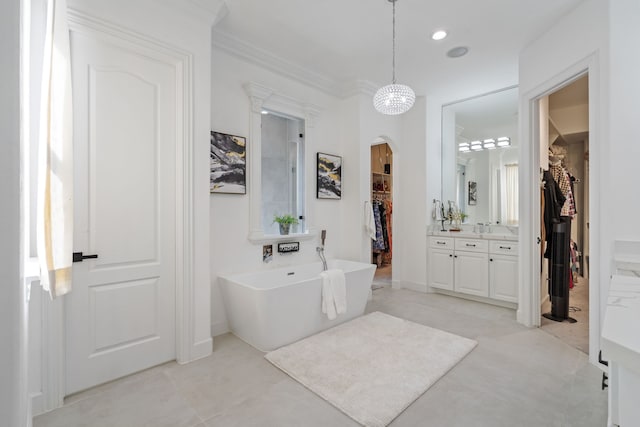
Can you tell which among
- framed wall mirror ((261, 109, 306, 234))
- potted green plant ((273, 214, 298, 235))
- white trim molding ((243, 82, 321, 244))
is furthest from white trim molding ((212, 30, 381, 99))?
potted green plant ((273, 214, 298, 235))

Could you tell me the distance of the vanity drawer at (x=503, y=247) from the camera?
356 centimetres

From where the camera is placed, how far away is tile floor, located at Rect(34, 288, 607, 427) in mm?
1689

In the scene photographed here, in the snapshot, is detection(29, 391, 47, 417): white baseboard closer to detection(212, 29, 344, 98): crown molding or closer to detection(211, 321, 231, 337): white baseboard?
detection(211, 321, 231, 337): white baseboard

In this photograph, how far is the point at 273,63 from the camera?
3332 millimetres

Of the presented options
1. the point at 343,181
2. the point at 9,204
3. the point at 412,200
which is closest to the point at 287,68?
the point at 343,181

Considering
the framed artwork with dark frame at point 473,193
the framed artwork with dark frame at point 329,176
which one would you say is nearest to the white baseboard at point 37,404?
the framed artwork with dark frame at point 329,176

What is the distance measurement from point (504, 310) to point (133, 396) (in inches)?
148

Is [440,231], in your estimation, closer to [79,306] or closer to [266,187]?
[266,187]

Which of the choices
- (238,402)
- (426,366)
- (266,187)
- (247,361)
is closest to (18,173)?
(238,402)

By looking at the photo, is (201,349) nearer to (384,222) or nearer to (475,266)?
(475,266)

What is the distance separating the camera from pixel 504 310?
358 cm

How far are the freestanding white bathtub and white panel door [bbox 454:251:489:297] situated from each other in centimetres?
160

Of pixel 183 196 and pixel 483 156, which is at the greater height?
pixel 483 156

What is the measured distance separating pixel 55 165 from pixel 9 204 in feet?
4.85
